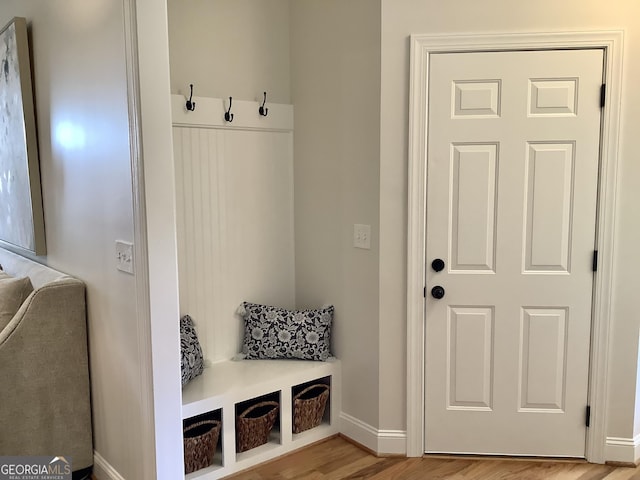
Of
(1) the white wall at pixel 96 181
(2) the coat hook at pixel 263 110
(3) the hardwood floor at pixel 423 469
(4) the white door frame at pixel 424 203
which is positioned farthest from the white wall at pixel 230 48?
(3) the hardwood floor at pixel 423 469

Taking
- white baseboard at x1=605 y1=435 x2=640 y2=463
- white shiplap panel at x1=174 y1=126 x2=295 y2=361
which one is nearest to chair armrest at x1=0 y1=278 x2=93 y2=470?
white shiplap panel at x1=174 y1=126 x2=295 y2=361

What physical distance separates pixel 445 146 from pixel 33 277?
2099mm

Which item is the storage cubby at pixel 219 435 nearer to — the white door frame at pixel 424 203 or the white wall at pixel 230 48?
the white door frame at pixel 424 203

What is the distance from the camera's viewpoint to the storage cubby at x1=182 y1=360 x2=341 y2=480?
8.11 ft

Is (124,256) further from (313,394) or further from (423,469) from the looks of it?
(423,469)

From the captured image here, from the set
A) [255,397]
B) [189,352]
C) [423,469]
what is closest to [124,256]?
[189,352]

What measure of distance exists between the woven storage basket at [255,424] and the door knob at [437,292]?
3.09 feet

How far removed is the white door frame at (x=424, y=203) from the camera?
239 cm

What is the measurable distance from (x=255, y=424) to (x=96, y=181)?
133 centimetres

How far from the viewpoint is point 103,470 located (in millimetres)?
2424

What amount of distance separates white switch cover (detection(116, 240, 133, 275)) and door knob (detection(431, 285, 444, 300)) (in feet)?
4.43

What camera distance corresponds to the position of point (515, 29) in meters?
2.41

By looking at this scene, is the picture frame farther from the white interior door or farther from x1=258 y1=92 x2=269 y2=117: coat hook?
the white interior door

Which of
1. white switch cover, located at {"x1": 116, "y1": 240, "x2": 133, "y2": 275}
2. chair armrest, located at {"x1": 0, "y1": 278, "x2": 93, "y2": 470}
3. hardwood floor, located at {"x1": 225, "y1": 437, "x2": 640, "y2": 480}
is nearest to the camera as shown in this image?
white switch cover, located at {"x1": 116, "y1": 240, "x2": 133, "y2": 275}
